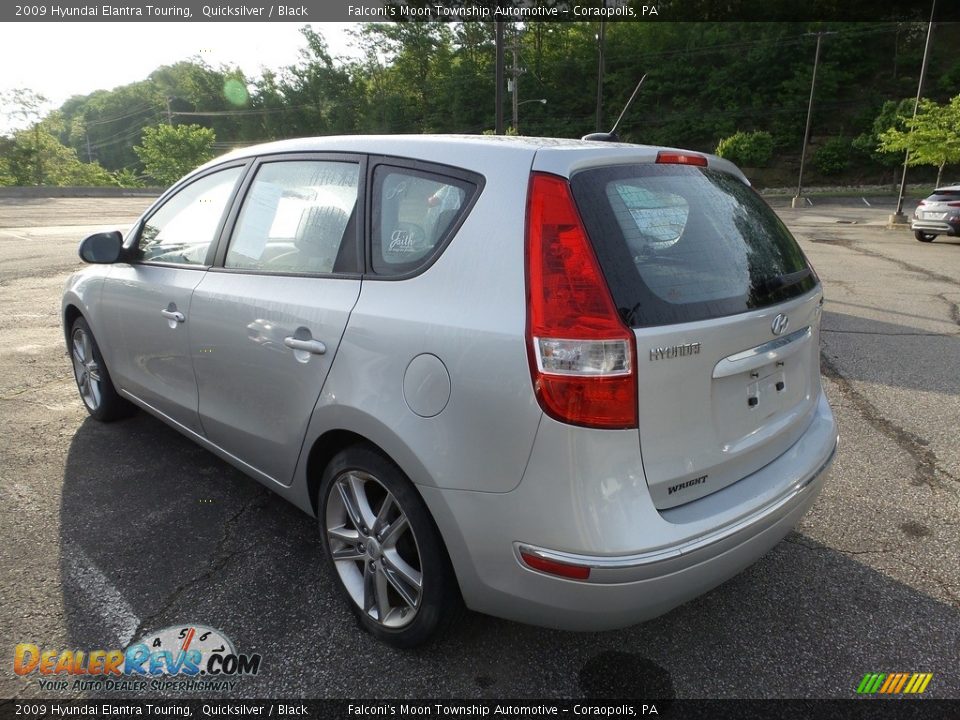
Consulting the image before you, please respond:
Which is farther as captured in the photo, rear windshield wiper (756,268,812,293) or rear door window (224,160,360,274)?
rear door window (224,160,360,274)

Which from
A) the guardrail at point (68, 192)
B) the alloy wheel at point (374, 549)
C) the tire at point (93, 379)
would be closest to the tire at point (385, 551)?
the alloy wheel at point (374, 549)

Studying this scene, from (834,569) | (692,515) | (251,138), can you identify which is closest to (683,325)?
(692,515)

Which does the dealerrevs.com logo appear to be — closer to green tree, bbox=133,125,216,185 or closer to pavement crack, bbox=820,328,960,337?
pavement crack, bbox=820,328,960,337

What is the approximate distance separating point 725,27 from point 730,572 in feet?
246

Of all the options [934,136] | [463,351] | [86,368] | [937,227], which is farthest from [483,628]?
[934,136]

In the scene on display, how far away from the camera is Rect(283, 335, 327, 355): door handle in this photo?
7.03ft

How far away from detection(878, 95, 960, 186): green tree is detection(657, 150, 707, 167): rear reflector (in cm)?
2537

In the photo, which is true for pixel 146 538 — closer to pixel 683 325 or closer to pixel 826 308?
pixel 683 325

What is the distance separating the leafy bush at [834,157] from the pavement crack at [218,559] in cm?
5563

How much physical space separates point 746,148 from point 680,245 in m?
47.9

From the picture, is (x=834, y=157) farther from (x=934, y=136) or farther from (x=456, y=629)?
(x=456, y=629)

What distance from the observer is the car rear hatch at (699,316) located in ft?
5.60

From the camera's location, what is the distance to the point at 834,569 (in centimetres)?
262

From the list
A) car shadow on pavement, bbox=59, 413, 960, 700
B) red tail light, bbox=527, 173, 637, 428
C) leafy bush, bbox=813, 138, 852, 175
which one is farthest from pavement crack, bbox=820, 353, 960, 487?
leafy bush, bbox=813, 138, 852, 175
